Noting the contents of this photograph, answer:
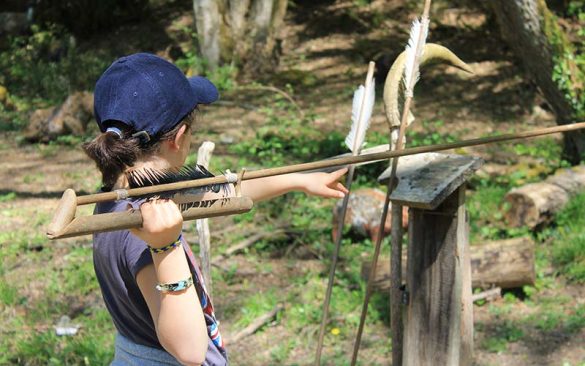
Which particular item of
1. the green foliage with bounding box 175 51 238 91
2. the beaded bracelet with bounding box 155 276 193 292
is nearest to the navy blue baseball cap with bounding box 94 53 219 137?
the beaded bracelet with bounding box 155 276 193 292

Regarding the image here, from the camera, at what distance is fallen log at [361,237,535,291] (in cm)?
434

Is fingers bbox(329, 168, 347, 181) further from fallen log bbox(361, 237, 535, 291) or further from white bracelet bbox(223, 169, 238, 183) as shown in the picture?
fallen log bbox(361, 237, 535, 291)

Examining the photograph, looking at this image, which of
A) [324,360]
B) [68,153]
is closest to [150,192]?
[324,360]

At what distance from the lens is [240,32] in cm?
967

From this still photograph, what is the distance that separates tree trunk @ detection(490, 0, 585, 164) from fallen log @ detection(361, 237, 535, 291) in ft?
5.70

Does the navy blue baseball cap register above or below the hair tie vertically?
above

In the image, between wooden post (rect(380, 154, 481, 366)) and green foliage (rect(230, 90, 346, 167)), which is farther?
green foliage (rect(230, 90, 346, 167))

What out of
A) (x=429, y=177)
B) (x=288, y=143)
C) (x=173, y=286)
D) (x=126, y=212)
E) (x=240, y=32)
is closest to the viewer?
(x=126, y=212)

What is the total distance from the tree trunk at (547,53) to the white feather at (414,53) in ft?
10.2

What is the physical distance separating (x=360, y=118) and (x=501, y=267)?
209 cm

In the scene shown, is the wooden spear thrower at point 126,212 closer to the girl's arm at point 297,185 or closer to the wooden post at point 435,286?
the girl's arm at point 297,185

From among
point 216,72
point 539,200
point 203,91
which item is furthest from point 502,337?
point 216,72

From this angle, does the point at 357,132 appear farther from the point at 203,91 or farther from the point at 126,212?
the point at 126,212

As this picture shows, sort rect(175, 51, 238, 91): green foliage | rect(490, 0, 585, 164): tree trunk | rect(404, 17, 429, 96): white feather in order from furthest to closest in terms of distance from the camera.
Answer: rect(175, 51, 238, 91): green foliage < rect(490, 0, 585, 164): tree trunk < rect(404, 17, 429, 96): white feather
